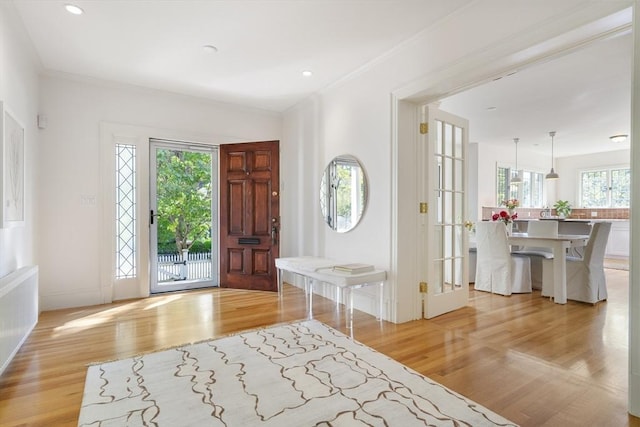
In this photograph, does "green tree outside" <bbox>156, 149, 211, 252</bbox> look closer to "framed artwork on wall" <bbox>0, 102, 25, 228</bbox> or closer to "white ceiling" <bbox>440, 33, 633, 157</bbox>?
"framed artwork on wall" <bbox>0, 102, 25, 228</bbox>

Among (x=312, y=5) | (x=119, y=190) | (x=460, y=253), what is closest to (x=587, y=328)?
(x=460, y=253)

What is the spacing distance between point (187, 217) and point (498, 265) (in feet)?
15.2

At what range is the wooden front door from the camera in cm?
474

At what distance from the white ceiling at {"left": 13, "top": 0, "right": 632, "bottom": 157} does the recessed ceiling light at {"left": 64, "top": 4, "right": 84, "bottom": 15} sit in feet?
0.13

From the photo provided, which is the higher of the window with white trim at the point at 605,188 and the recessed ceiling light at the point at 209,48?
the recessed ceiling light at the point at 209,48

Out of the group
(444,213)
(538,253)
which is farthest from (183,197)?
(538,253)

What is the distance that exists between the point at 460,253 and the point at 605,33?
238 cm

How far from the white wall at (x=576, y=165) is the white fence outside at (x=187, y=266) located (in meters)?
9.36

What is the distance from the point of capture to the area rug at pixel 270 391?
1661 mm

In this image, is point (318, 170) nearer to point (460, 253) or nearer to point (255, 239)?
point (255, 239)

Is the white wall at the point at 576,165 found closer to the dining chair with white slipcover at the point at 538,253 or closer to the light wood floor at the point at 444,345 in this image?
the dining chair with white slipcover at the point at 538,253

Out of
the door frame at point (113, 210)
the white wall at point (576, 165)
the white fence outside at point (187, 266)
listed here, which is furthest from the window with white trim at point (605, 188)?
the door frame at point (113, 210)

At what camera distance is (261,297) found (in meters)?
4.30

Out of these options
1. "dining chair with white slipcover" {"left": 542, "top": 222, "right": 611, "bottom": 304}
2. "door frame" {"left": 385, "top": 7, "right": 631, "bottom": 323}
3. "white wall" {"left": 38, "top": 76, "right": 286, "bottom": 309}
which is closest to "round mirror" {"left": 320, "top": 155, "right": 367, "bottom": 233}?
"door frame" {"left": 385, "top": 7, "right": 631, "bottom": 323}
